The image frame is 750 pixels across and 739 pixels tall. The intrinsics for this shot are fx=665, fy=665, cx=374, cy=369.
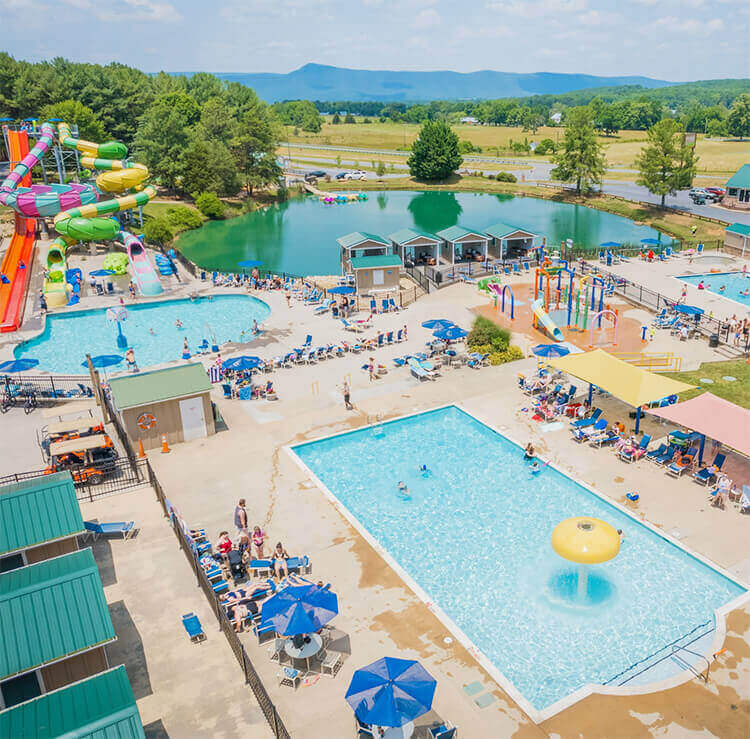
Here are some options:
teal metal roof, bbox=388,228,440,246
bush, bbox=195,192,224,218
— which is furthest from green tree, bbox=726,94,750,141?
teal metal roof, bbox=388,228,440,246

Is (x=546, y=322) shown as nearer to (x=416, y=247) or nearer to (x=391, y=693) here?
(x=416, y=247)

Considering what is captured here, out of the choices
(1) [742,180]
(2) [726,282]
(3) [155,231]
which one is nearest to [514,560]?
(2) [726,282]

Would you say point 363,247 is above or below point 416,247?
above

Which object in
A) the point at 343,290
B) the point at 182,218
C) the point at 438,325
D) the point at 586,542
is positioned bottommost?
the point at 586,542

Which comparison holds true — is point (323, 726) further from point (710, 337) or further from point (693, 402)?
point (710, 337)

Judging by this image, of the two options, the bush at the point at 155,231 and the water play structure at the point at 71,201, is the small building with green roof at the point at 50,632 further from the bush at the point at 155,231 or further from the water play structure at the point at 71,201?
the bush at the point at 155,231

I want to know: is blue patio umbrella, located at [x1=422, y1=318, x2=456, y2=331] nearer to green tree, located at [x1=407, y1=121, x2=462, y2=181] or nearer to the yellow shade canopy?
the yellow shade canopy

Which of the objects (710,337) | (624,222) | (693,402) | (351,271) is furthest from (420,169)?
(693,402)
